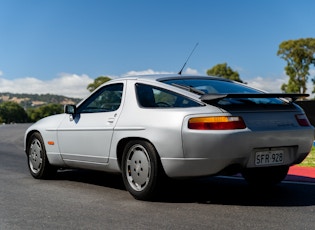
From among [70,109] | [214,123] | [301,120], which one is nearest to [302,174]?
[301,120]

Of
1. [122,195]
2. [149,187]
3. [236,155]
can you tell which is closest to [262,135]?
[236,155]

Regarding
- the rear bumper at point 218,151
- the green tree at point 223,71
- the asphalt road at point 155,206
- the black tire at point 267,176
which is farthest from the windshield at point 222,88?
the green tree at point 223,71

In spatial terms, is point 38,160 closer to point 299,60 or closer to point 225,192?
point 225,192

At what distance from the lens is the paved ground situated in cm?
716

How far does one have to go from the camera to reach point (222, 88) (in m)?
5.66

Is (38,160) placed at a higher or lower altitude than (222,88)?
lower

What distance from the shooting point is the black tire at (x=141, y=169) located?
5102 millimetres

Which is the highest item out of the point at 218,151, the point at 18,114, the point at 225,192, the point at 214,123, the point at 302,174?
the point at 214,123

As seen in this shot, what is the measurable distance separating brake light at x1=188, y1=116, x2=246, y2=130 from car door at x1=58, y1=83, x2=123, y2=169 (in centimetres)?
122

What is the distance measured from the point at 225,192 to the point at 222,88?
4.33 feet

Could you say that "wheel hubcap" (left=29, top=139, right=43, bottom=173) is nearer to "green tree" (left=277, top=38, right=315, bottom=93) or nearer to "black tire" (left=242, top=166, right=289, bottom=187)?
"black tire" (left=242, top=166, right=289, bottom=187)

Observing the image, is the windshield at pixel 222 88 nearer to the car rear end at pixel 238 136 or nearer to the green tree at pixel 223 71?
the car rear end at pixel 238 136

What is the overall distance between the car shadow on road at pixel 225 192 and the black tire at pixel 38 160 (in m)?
0.22

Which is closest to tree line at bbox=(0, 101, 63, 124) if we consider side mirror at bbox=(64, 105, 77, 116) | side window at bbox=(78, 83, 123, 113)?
side mirror at bbox=(64, 105, 77, 116)
